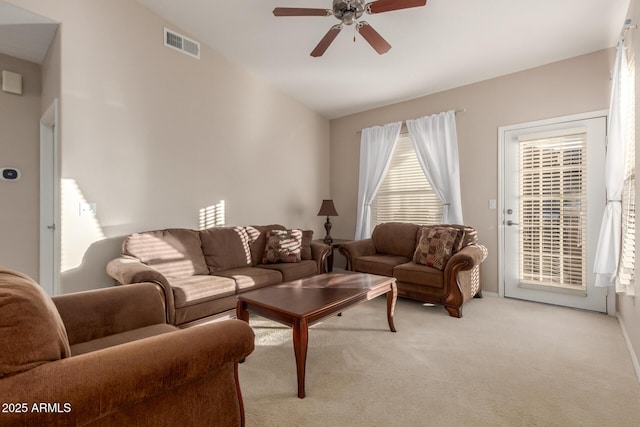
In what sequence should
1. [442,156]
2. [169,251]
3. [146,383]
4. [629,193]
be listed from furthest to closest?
[442,156]
[169,251]
[629,193]
[146,383]

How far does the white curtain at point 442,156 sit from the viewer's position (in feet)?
13.6

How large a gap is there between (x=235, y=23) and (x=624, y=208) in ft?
13.7

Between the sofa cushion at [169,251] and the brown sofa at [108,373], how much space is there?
1.41 metres

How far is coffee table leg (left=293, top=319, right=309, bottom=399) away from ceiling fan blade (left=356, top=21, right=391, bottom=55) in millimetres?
2264

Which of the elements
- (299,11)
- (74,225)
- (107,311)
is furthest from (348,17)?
(74,225)

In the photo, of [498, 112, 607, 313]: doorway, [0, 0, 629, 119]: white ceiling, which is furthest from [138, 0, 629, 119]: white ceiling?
[498, 112, 607, 313]: doorway

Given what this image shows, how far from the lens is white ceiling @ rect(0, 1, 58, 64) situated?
2564 mm

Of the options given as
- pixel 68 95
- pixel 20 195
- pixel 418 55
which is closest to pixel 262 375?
pixel 68 95

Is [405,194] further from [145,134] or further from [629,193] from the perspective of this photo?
[145,134]

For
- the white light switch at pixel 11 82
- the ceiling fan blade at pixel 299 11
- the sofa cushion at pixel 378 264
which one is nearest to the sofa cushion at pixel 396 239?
the sofa cushion at pixel 378 264

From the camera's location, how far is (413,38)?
Answer: 10.4 ft

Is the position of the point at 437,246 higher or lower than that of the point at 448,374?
higher

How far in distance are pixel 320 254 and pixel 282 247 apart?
0.53m

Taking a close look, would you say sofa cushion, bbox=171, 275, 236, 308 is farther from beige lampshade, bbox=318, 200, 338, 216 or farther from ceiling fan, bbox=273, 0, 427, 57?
ceiling fan, bbox=273, 0, 427, 57
